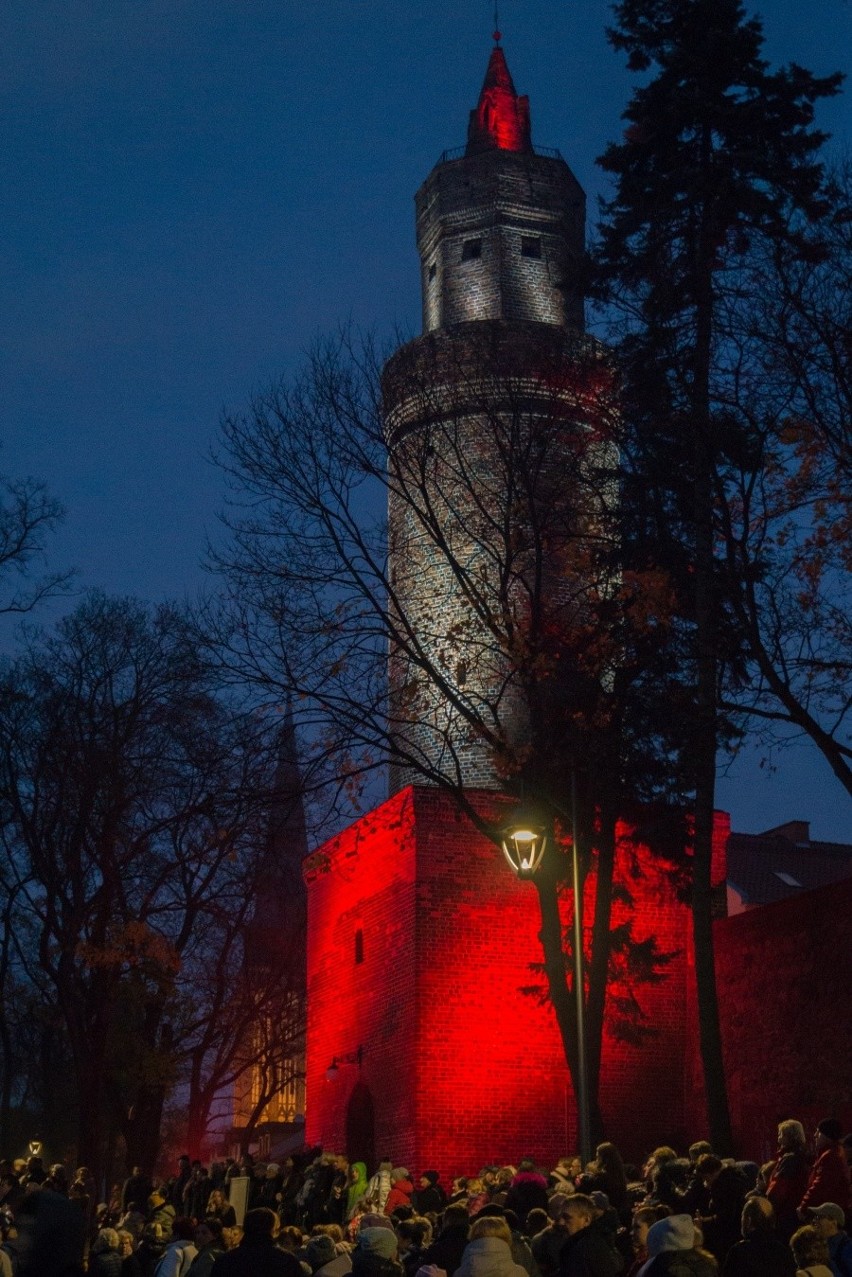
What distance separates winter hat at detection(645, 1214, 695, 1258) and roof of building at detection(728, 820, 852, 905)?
114 ft

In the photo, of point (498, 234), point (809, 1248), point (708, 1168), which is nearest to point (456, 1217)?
point (708, 1168)

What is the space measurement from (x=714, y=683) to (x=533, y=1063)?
851 centimetres

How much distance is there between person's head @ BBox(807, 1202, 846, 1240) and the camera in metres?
8.32

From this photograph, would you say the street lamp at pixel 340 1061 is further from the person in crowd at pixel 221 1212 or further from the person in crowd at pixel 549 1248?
the person in crowd at pixel 549 1248

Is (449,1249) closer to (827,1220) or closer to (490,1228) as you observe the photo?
(490,1228)

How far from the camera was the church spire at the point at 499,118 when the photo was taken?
34.0m

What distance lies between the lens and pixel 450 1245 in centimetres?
970

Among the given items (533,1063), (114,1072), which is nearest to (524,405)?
(533,1063)

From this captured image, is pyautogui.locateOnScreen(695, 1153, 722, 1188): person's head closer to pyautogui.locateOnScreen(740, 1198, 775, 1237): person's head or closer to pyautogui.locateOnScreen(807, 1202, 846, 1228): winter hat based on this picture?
pyautogui.locateOnScreen(807, 1202, 846, 1228): winter hat

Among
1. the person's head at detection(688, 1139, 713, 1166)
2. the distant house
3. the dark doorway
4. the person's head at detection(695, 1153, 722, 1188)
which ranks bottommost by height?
the person's head at detection(695, 1153, 722, 1188)

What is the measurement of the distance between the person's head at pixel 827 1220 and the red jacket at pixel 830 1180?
7.47ft

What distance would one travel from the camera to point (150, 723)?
28688mm

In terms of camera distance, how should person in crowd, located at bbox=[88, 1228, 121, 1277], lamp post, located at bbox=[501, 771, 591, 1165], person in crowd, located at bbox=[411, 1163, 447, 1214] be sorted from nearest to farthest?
person in crowd, located at bbox=[88, 1228, 121, 1277] → person in crowd, located at bbox=[411, 1163, 447, 1214] → lamp post, located at bbox=[501, 771, 591, 1165]

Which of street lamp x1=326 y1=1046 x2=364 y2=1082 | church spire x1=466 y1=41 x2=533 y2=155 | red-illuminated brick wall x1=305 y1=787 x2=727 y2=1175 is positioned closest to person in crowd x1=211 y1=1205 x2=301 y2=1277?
red-illuminated brick wall x1=305 y1=787 x2=727 y2=1175
